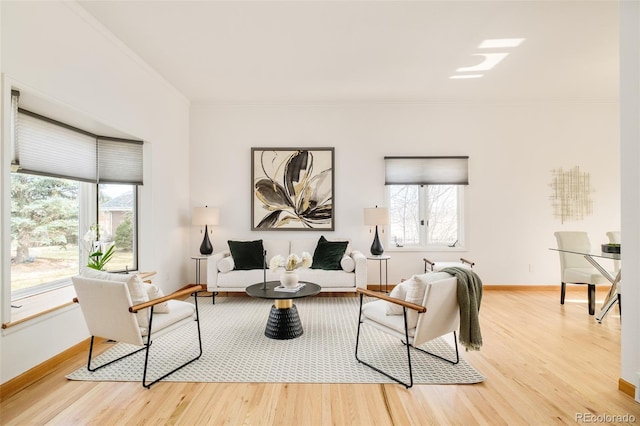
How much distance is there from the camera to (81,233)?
359cm

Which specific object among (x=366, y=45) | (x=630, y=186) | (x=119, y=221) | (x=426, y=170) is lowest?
(x=119, y=221)

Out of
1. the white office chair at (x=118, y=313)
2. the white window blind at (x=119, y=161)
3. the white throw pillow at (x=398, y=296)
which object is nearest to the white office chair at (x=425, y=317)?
the white throw pillow at (x=398, y=296)

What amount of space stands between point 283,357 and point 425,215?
11.6 ft

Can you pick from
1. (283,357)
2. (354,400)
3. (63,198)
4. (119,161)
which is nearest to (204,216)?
(119,161)

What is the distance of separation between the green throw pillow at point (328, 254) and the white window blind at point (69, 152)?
259 centimetres

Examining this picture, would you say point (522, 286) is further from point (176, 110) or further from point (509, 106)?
point (176, 110)

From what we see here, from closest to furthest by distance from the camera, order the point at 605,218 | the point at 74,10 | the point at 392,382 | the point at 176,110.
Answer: the point at 392,382, the point at 74,10, the point at 176,110, the point at 605,218

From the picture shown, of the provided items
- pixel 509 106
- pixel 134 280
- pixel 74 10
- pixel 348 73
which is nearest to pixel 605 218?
pixel 509 106

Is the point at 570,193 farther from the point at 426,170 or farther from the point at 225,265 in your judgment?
the point at 225,265

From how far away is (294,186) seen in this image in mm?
5180

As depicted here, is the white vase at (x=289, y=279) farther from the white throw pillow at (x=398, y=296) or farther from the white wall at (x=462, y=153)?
the white wall at (x=462, y=153)

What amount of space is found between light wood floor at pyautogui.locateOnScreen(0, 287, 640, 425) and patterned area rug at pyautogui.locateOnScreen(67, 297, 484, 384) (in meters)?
0.11

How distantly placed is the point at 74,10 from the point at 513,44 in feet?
14.2

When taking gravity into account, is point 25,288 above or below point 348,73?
below
